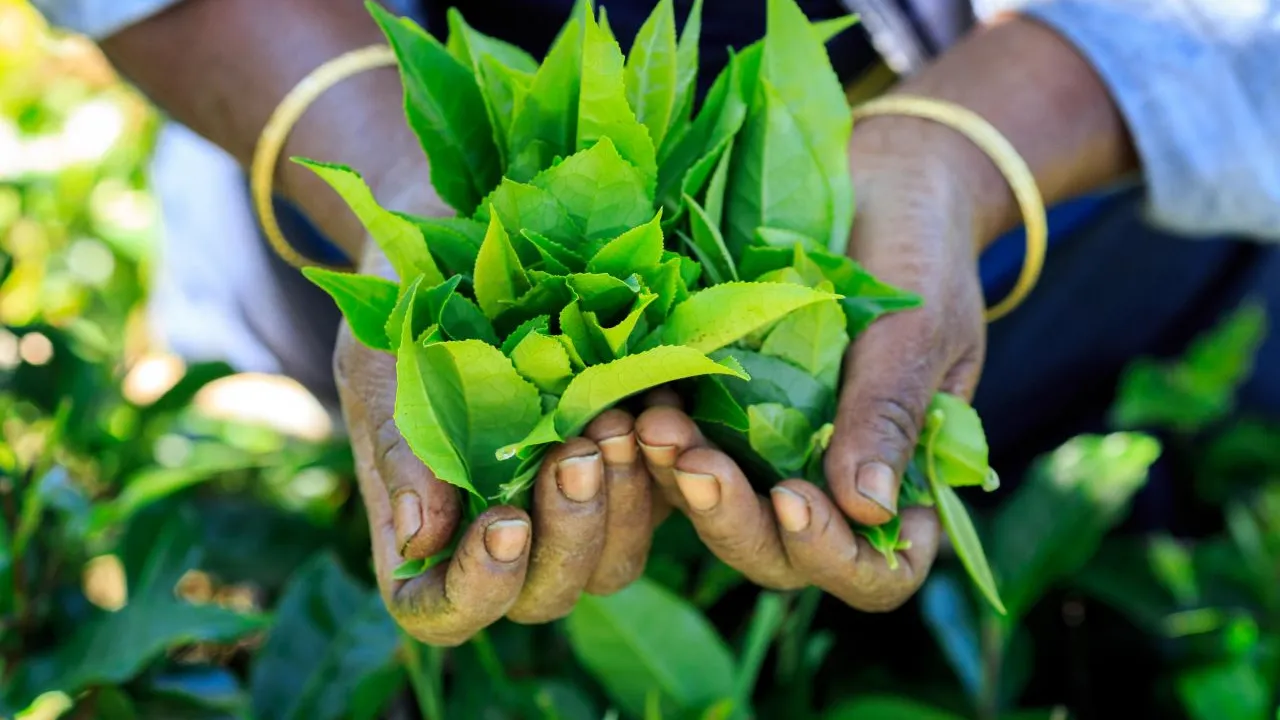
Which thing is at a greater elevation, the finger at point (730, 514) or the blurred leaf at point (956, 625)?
the finger at point (730, 514)

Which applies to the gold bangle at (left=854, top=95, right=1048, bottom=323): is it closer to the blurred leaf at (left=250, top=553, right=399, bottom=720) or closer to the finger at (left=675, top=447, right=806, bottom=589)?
the finger at (left=675, top=447, right=806, bottom=589)

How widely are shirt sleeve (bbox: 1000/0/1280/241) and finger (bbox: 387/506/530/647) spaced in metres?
0.53

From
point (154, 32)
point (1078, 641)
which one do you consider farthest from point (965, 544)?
point (154, 32)

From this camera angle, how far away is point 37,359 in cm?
91

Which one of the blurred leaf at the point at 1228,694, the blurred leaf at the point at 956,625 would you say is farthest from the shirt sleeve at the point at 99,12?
the blurred leaf at the point at 1228,694

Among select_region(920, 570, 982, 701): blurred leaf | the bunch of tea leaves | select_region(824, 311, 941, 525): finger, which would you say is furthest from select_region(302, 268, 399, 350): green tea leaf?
select_region(920, 570, 982, 701): blurred leaf

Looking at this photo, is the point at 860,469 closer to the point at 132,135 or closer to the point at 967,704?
the point at 967,704

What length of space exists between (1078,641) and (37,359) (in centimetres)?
84

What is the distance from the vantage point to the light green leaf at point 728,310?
18.6 inches

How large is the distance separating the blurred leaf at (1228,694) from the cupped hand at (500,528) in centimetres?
40

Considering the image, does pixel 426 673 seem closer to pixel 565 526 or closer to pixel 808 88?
pixel 565 526

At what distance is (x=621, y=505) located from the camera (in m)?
0.55

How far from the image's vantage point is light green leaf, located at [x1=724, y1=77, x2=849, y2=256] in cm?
57

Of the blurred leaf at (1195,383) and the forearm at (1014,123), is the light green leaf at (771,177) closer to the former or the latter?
the forearm at (1014,123)
